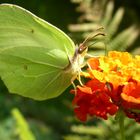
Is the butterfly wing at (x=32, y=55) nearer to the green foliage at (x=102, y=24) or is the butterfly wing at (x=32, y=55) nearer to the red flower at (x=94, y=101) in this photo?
the red flower at (x=94, y=101)

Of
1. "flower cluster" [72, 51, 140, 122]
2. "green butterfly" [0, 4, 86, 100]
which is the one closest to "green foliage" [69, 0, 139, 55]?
"green butterfly" [0, 4, 86, 100]

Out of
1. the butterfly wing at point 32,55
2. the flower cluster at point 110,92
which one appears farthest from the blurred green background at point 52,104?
the flower cluster at point 110,92

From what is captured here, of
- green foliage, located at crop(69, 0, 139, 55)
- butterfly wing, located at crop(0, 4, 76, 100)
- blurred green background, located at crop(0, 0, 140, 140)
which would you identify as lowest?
blurred green background, located at crop(0, 0, 140, 140)

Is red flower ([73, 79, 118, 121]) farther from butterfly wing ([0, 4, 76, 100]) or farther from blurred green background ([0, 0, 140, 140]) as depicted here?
blurred green background ([0, 0, 140, 140])

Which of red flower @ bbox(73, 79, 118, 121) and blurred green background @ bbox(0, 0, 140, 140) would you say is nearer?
red flower @ bbox(73, 79, 118, 121)

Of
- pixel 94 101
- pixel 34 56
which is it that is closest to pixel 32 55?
pixel 34 56

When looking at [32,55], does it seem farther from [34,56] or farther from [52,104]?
[52,104]

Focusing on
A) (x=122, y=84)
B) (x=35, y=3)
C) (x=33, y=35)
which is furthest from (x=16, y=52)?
(x=35, y=3)
